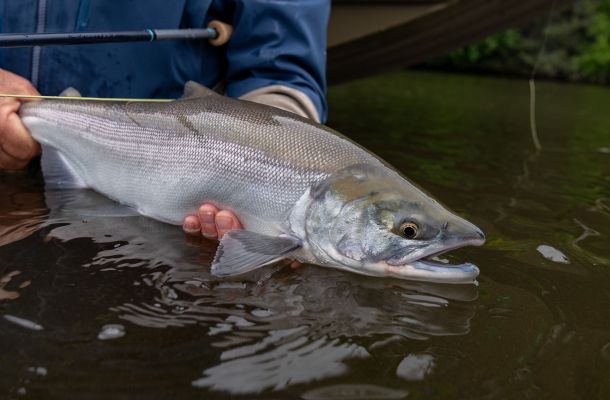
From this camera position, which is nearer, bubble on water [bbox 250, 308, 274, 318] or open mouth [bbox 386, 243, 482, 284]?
bubble on water [bbox 250, 308, 274, 318]

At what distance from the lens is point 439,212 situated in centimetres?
214

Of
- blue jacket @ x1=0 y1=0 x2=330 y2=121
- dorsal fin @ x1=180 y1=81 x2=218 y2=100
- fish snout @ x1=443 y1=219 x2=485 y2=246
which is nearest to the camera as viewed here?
fish snout @ x1=443 y1=219 x2=485 y2=246

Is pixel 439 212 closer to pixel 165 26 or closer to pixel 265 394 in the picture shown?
pixel 265 394

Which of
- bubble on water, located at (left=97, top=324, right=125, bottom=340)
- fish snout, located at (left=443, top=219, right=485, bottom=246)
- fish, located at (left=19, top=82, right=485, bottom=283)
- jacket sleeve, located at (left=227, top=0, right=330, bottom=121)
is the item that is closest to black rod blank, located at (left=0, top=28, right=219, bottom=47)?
jacket sleeve, located at (left=227, top=0, right=330, bottom=121)

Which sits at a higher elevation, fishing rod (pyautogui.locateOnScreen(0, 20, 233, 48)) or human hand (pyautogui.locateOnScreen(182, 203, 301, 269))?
fishing rod (pyautogui.locateOnScreen(0, 20, 233, 48))

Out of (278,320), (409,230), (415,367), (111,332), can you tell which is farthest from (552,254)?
(111,332)

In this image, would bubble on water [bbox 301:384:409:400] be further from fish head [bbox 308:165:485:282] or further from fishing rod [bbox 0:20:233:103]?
fishing rod [bbox 0:20:233:103]

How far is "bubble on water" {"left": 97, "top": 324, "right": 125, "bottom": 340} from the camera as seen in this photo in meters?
1.73

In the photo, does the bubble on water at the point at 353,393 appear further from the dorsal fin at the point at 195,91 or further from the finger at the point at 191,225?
the dorsal fin at the point at 195,91

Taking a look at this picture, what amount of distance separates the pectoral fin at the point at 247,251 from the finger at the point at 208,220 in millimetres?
258

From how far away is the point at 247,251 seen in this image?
7.09 feet

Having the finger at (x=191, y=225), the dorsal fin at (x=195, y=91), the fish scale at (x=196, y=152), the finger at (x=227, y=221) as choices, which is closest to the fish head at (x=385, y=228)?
the fish scale at (x=196, y=152)

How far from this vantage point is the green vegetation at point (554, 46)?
75.4ft

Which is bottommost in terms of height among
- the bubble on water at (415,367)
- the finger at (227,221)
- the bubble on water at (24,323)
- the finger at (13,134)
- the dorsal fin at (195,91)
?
the bubble on water at (24,323)
